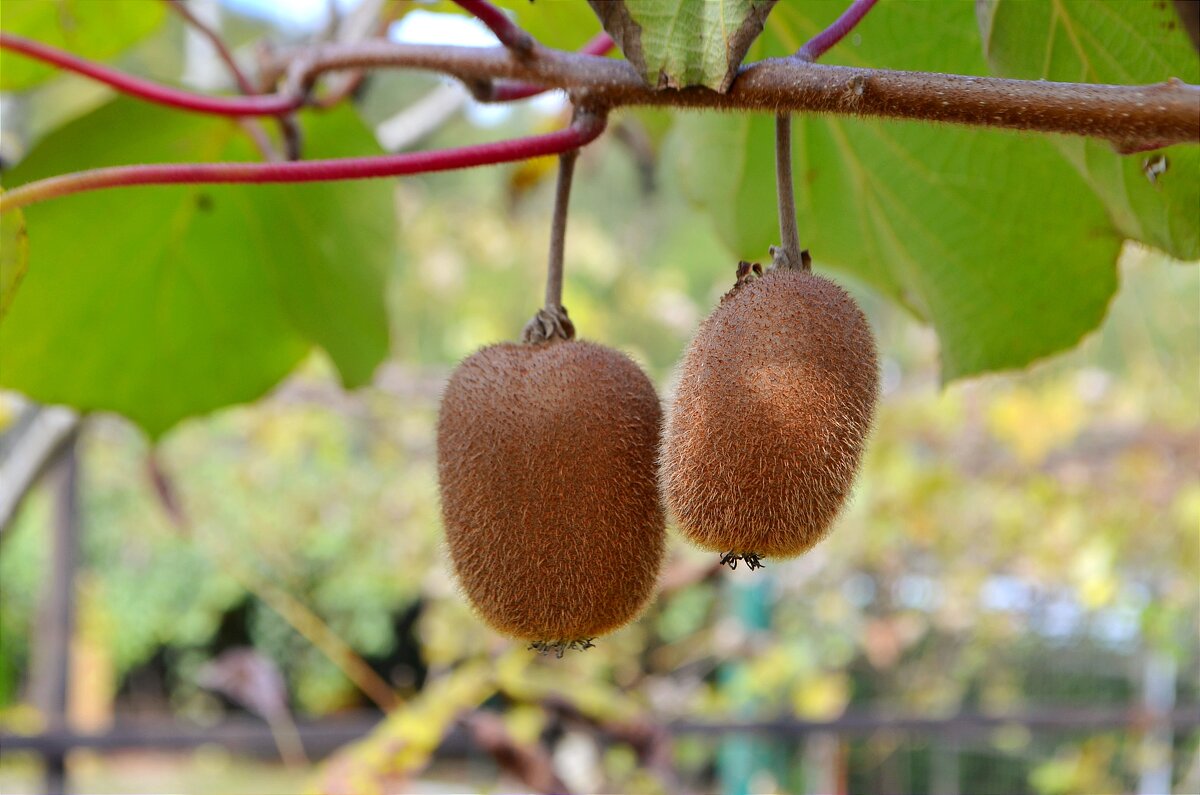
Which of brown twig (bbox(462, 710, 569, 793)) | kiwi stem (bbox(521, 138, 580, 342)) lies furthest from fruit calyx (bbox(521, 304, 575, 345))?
brown twig (bbox(462, 710, 569, 793))

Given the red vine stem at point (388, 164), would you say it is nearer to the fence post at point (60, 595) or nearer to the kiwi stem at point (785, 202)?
the kiwi stem at point (785, 202)

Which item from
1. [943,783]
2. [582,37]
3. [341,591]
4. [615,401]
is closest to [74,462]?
[582,37]

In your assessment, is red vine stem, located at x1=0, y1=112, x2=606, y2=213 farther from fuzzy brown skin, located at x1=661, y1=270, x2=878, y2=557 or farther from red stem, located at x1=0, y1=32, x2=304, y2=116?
red stem, located at x1=0, y1=32, x2=304, y2=116

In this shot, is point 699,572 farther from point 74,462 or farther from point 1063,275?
point 74,462

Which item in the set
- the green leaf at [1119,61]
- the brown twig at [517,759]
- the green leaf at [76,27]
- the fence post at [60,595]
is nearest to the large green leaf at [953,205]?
the green leaf at [1119,61]

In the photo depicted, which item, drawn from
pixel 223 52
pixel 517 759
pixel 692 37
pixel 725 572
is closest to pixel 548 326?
pixel 692 37
